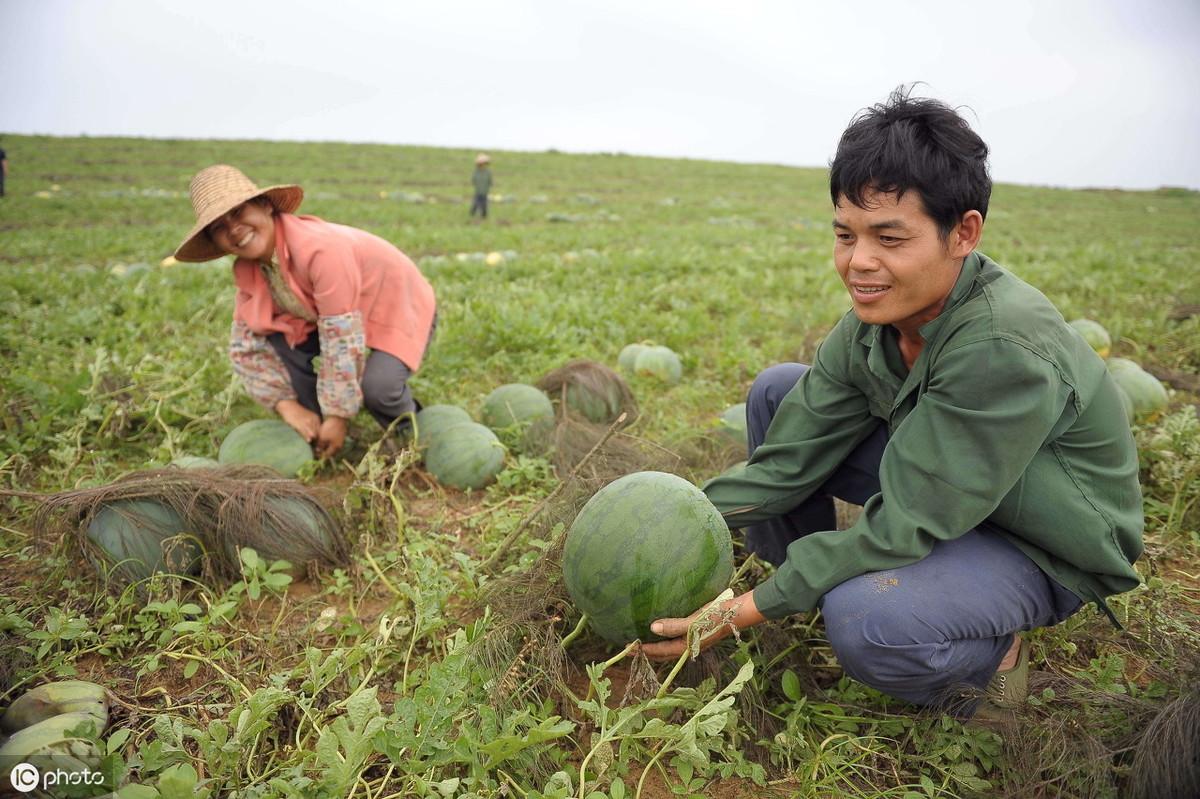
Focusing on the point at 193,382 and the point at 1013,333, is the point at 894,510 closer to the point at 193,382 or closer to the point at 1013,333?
the point at 1013,333

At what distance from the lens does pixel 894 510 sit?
1852mm

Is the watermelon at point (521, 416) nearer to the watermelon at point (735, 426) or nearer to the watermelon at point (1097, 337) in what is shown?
the watermelon at point (735, 426)

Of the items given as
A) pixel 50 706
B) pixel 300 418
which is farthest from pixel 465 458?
pixel 50 706

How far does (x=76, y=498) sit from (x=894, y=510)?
2.62 m

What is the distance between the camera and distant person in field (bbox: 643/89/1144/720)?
1.77 meters

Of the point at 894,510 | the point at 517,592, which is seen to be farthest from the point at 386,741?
the point at 894,510

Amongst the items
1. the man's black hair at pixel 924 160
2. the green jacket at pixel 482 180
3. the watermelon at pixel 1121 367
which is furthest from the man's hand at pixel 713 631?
the green jacket at pixel 482 180

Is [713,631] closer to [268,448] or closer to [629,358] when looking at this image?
[268,448]

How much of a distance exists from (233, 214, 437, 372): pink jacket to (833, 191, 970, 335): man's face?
227cm

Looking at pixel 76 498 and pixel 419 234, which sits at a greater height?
pixel 419 234

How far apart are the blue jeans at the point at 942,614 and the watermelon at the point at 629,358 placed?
3022mm

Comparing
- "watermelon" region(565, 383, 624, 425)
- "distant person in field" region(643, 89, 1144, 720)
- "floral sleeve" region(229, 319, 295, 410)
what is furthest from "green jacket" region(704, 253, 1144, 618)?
"floral sleeve" region(229, 319, 295, 410)

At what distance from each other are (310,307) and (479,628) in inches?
76.6

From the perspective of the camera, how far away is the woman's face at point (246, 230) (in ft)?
10.5
